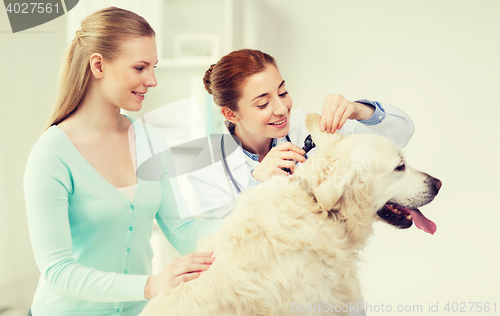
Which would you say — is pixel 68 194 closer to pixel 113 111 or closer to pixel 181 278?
pixel 113 111

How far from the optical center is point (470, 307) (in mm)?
1820

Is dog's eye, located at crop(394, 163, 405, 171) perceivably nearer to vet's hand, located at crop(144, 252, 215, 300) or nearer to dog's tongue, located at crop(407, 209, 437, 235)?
dog's tongue, located at crop(407, 209, 437, 235)

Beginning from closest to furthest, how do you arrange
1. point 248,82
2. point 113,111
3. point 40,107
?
point 113,111 < point 248,82 < point 40,107

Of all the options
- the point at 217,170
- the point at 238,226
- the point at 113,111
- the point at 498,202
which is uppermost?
the point at 113,111

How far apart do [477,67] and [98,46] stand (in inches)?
70.7

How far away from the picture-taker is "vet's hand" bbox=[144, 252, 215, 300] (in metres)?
0.79

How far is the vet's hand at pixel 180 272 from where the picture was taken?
79cm

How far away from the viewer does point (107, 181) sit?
961 mm

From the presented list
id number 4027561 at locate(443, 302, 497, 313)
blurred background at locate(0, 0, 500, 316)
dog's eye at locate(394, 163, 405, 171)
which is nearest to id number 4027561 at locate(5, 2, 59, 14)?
blurred background at locate(0, 0, 500, 316)

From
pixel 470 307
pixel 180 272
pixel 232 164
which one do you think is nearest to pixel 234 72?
pixel 232 164

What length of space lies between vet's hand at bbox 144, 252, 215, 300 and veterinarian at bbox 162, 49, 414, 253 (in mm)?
227

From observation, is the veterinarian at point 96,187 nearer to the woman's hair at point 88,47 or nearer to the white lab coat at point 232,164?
the woman's hair at point 88,47

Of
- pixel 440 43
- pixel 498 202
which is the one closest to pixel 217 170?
pixel 440 43

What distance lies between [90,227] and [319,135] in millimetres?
697
